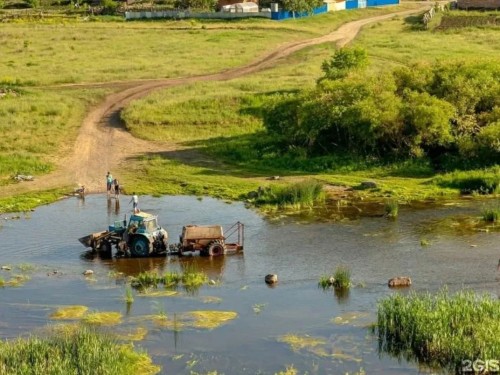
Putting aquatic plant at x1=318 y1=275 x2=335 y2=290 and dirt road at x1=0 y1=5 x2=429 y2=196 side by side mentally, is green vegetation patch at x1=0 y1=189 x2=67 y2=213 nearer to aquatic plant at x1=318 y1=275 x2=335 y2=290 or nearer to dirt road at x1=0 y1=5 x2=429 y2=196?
dirt road at x1=0 y1=5 x2=429 y2=196

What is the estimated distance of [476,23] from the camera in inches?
3964

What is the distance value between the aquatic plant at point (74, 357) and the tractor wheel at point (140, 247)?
10.5 m

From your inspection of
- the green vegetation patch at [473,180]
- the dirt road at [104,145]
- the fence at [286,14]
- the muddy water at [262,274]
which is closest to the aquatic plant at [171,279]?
the muddy water at [262,274]

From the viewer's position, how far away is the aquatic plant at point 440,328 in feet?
80.2

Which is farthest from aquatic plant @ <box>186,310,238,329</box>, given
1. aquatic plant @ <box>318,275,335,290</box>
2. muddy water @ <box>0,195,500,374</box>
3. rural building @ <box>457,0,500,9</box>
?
rural building @ <box>457,0,500,9</box>

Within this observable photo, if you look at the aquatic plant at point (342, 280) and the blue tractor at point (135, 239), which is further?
the blue tractor at point (135, 239)

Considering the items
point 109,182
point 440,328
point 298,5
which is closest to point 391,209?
point 109,182

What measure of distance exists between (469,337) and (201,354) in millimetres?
7280

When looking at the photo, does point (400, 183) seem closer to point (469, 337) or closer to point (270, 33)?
point (469, 337)

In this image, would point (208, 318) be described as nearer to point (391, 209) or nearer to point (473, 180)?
point (391, 209)

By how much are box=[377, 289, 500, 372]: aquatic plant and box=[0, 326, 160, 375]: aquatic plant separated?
6.49 meters

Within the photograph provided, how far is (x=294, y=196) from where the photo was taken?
4466 cm

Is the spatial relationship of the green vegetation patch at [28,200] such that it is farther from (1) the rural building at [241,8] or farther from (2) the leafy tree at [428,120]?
(1) the rural building at [241,8]

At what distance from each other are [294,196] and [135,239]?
1035cm
